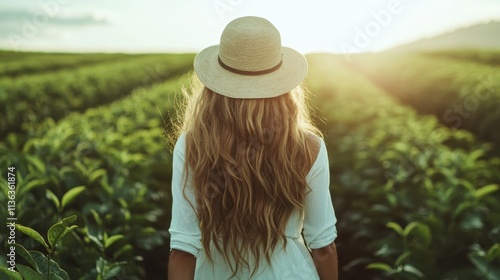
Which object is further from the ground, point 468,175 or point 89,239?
point 89,239

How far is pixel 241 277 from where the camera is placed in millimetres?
2107

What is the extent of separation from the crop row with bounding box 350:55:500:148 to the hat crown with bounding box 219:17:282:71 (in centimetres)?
873

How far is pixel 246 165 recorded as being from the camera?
1.93 metres

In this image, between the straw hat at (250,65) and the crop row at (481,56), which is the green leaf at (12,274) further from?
the crop row at (481,56)

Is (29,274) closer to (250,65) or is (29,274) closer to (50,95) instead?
(250,65)

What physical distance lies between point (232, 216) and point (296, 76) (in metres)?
0.58

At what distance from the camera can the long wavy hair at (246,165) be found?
6.30 feet

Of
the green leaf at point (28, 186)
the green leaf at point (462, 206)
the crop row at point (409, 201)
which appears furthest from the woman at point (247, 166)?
the green leaf at point (462, 206)

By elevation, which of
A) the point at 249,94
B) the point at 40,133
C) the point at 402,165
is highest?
the point at 249,94

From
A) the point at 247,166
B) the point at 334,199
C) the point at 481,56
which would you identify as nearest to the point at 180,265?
the point at 247,166

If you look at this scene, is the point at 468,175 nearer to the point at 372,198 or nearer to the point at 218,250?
the point at 372,198

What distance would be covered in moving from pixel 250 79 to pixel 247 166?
32cm

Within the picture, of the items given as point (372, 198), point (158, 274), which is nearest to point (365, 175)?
point (372, 198)

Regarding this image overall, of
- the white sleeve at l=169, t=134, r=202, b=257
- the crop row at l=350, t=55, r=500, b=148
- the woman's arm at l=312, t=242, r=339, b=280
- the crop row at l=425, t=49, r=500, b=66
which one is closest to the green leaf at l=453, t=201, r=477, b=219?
the woman's arm at l=312, t=242, r=339, b=280
